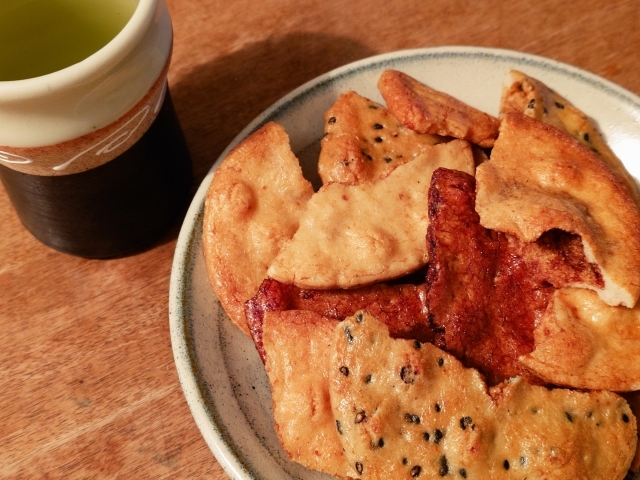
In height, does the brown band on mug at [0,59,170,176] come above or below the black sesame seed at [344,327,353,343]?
above

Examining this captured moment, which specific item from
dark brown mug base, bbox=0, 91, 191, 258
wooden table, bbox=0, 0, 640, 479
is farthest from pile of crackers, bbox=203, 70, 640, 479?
wooden table, bbox=0, 0, 640, 479

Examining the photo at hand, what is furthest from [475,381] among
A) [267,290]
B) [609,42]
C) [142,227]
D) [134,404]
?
[609,42]

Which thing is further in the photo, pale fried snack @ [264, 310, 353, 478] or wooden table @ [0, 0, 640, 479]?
wooden table @ [0, 0, 640, 479]

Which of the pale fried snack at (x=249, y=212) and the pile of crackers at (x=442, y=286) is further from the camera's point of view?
the pale fried snack at (x=249, y=212)

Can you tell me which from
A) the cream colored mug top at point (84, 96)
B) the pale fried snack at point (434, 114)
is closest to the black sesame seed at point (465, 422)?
the pale fried snack at point (434, 114)

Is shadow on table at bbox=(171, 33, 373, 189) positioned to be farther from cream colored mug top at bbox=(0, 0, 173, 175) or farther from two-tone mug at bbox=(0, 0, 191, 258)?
cream colored mug top at bbox=(0, 0, 173, 175)

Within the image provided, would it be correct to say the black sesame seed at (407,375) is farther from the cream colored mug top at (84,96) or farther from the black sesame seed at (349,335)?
the cream colored mug top at (84,96)
